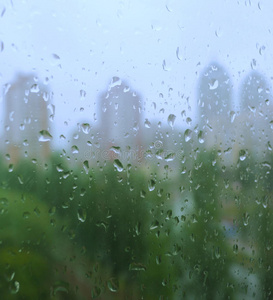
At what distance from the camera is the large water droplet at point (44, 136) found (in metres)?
0.63

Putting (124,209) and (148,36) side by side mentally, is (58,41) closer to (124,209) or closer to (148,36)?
(148,36)

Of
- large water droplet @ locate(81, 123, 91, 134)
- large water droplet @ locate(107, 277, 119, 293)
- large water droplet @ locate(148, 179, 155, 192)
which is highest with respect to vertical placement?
large water droplet @ locate(81, 123, 91, 134)

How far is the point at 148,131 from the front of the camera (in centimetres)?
76

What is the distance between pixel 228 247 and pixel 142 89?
1.44 ft

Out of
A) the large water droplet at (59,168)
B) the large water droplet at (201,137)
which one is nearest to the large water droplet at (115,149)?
the large water droplet at (59,168)

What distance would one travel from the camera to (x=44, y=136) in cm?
64

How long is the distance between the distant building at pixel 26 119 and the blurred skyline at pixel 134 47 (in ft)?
0.05

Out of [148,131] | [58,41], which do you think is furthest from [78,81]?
[148,131]

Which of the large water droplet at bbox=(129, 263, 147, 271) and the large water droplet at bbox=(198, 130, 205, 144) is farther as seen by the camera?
the large water droplet at bbox=(198, 130, 205, 144)

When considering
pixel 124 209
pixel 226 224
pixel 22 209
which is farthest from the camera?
pixel 226 224

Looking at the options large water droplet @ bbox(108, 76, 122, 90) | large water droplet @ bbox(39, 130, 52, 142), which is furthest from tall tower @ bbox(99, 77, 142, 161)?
large water droplet @ bbox(39, 130, 52, 142)

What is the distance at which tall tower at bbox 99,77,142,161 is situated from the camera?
710 millimetres

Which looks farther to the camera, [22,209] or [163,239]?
[163,239]

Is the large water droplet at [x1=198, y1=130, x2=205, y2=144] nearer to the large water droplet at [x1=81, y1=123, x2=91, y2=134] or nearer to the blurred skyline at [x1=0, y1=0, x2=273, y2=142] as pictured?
the blurred skyline at [x1=0, y1=0, x2=273, y2=142]
